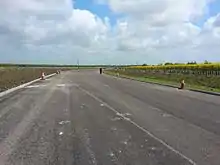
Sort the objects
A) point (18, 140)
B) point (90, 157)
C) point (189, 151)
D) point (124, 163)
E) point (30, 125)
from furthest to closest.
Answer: point (30, 125) < point (18, 140) < point (189, 151) < point (90, 157) < point (124, 163)

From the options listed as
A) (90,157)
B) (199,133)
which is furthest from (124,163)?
(199,133)

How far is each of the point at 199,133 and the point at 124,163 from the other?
4.01 metres

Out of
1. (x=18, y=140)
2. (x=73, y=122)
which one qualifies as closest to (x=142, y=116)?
(x=73, y=122)

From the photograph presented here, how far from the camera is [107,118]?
13688 mm

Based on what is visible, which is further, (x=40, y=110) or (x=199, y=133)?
(x=40, y=110)

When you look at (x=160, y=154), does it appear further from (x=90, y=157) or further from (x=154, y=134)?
(x=154, y=134)

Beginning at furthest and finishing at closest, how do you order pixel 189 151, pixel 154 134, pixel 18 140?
1. pixel 154 134
2. pixel 18 140
3. pixel 189 151

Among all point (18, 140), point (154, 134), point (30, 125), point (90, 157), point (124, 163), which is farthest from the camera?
point (30, 125)

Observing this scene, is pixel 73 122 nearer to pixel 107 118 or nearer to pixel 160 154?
pixel 107 118

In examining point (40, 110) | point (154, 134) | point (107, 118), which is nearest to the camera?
point (154, 134)

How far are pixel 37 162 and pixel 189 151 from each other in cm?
302

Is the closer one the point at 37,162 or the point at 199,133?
the point at 37,162

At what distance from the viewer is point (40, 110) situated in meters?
16.3

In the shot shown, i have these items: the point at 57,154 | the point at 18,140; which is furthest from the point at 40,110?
the point at 57,154
